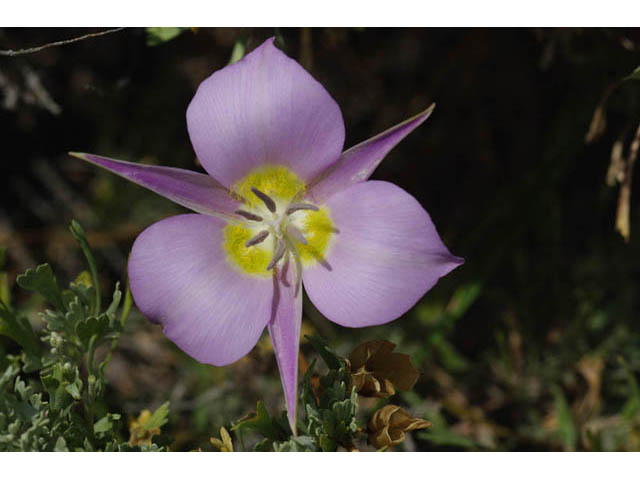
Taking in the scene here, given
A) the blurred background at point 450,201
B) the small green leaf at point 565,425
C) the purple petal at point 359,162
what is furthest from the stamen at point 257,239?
the small green leaf at point 565,425

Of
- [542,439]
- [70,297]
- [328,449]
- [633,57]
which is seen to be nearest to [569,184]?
[633,57]

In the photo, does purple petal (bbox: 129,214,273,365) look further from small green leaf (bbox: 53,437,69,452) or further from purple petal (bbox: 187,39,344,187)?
small green leaf (bbox: 53,437,69,452)

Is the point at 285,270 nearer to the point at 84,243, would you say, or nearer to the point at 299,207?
the point at 299,207

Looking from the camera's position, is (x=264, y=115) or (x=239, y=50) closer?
(x=264, y=115)

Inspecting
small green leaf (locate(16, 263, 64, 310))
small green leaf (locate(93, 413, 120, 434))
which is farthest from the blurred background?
small green leaf (locate(16, 263, 64, 310))

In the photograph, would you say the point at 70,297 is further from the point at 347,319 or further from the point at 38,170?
the point at 38,170

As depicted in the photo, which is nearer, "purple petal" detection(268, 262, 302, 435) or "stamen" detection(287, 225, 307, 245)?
"purple petal" detection(268, 262, 302, 435)

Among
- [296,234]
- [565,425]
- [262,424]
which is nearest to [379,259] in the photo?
[296,234]
